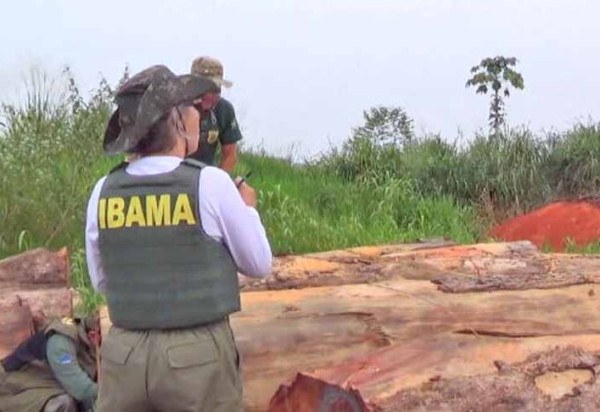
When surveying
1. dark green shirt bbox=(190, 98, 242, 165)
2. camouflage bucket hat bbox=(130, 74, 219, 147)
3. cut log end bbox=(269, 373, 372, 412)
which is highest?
dark green shirt bbox=(190, 98, 242, 165)

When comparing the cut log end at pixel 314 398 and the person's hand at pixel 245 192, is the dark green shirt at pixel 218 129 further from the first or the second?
the person's hand at pixel 245 192

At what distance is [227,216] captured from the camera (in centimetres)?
347

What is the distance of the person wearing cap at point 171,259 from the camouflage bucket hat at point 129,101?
0.01 meters

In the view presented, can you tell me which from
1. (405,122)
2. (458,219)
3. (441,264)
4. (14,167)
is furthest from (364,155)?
(441,264)

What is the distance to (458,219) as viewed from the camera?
11227mm

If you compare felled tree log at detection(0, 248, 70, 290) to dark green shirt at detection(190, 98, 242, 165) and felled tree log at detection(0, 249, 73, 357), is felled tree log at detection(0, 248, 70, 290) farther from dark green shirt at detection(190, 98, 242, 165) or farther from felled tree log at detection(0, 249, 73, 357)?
dark green shirt at detection(190, 98, 242, 165)

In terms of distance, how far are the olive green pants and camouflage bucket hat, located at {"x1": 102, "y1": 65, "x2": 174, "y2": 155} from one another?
0.58 m

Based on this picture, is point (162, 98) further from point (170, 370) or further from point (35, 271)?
point (35, 271)

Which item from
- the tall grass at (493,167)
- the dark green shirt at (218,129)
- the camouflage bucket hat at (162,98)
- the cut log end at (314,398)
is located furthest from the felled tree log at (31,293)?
the tall grass at (493,167)

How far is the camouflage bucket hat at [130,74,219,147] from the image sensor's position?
139 inches

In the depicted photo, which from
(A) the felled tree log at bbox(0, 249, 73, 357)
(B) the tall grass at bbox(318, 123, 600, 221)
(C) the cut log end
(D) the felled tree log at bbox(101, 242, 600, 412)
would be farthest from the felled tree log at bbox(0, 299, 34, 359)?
(B) the tall grass at bbox(318, 123, 600, 221)

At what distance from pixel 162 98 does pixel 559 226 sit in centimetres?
688

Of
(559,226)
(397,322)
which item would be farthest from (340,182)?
(397,322)

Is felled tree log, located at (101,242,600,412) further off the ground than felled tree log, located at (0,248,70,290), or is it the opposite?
felled tree log, located at (0,248,70,290)
